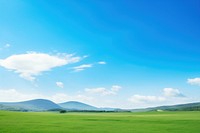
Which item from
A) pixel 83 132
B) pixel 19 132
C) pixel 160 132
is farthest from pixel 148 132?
pixel 19 132

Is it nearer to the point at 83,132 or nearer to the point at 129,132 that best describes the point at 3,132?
the point at 83,132

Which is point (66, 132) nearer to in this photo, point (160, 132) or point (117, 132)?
point (117, 132)

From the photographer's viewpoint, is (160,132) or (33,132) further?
Answer: (160,132)

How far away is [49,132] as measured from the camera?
36.2 metres

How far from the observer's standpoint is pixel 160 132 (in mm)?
38344

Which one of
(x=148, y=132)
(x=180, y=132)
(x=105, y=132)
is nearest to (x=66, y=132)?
(x=105, y=132)

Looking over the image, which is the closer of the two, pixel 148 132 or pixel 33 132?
pixel 33 132

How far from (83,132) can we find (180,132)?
12.4 metres

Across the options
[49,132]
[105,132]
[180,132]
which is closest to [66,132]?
[49,132]

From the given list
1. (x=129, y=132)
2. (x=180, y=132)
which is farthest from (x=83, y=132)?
(x=180, y=132)

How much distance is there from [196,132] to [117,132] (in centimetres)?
994

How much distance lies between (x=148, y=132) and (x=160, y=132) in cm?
163

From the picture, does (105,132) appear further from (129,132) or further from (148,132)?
(148,132)

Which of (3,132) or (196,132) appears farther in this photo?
(196,132)
